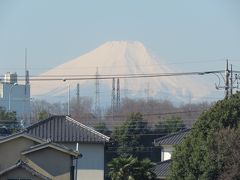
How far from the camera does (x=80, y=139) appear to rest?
4581 cm

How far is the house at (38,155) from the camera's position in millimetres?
38125

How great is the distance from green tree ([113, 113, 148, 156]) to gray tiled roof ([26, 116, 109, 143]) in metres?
20.4

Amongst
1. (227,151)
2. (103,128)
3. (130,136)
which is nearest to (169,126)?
(130,136)

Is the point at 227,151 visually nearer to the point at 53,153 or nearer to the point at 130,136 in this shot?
the point at 53,153

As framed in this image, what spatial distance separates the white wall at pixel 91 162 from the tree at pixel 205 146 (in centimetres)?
1219

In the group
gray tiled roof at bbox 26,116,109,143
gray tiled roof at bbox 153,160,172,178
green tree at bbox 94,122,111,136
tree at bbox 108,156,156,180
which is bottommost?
A: gray tiled roof at bbox 153,160,172,178

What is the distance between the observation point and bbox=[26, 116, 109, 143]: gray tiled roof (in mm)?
45875

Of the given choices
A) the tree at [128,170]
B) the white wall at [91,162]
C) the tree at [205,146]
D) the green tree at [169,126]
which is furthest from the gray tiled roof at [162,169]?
the green tree at [169,126]

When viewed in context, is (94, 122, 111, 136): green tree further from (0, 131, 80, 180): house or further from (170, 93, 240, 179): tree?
(170, 93, 240, 179): tree

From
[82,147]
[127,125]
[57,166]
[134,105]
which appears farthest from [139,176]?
[134,105]

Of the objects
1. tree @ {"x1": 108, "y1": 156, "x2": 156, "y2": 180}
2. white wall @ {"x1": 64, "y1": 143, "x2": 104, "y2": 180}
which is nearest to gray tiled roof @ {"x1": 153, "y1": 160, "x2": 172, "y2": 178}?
white wall @ {"x1": 64, "y1": 143, "x2": 104, "y2": 180}

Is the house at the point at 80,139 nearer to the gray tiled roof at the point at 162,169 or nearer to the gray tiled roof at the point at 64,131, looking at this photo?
the gray tiled roof at the point at 64,131

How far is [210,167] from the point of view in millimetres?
32844

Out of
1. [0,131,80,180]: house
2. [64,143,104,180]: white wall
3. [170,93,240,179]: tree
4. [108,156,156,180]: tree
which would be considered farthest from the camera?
[64,143,104,180]: white wall
